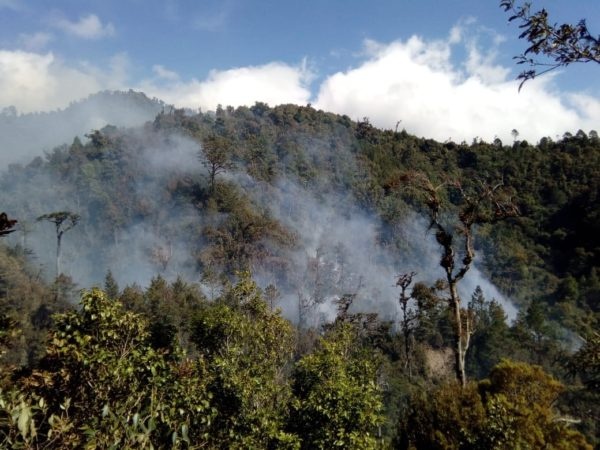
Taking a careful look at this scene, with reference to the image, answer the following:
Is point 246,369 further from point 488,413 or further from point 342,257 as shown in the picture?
point 342,257

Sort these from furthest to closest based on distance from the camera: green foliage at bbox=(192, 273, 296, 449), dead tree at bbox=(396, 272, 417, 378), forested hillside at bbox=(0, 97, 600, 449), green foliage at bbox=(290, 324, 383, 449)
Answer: dead tree at bbox=(396, 272, 417, 378), green foliage at bbox=(192, 273, 296, 449), green foliage at bbox=(290, 324, 383, 449), forested hillside at bbox=(0, 97, 600, 449)

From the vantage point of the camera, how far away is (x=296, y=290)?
83.9 meters

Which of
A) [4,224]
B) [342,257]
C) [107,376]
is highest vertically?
[4,224]

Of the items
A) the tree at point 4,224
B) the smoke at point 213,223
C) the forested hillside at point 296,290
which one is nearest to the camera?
the tree at point 4,224

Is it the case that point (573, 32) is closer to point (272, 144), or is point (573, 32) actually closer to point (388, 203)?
point (388, 203)

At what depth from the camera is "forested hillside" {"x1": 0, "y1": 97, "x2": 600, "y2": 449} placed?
9.52m

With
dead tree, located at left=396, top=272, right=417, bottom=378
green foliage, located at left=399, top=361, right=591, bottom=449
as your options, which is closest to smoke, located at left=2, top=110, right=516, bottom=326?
dead tree, located at left=396, top=272, right=417, bottom=378

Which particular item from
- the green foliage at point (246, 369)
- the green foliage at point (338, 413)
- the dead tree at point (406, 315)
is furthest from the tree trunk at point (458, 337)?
the dead tree at point (406, 315)

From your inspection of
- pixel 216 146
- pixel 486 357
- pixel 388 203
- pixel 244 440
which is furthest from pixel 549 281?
pixel 244 440

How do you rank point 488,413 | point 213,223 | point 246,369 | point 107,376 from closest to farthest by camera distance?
point 107,376 < point 246,369 < point 488,413 < point 213,223

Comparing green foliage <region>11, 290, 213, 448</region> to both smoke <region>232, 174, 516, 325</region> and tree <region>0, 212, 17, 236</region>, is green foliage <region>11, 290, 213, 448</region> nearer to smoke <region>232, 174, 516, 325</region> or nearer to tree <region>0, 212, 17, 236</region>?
tree <region>0, 212, 17, 236</region>

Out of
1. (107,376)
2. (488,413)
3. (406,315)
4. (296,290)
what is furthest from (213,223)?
(107,376)

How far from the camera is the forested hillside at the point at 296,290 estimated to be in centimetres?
952

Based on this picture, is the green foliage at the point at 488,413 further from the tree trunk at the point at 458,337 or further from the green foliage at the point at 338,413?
the green foliage at the point at 338,413
